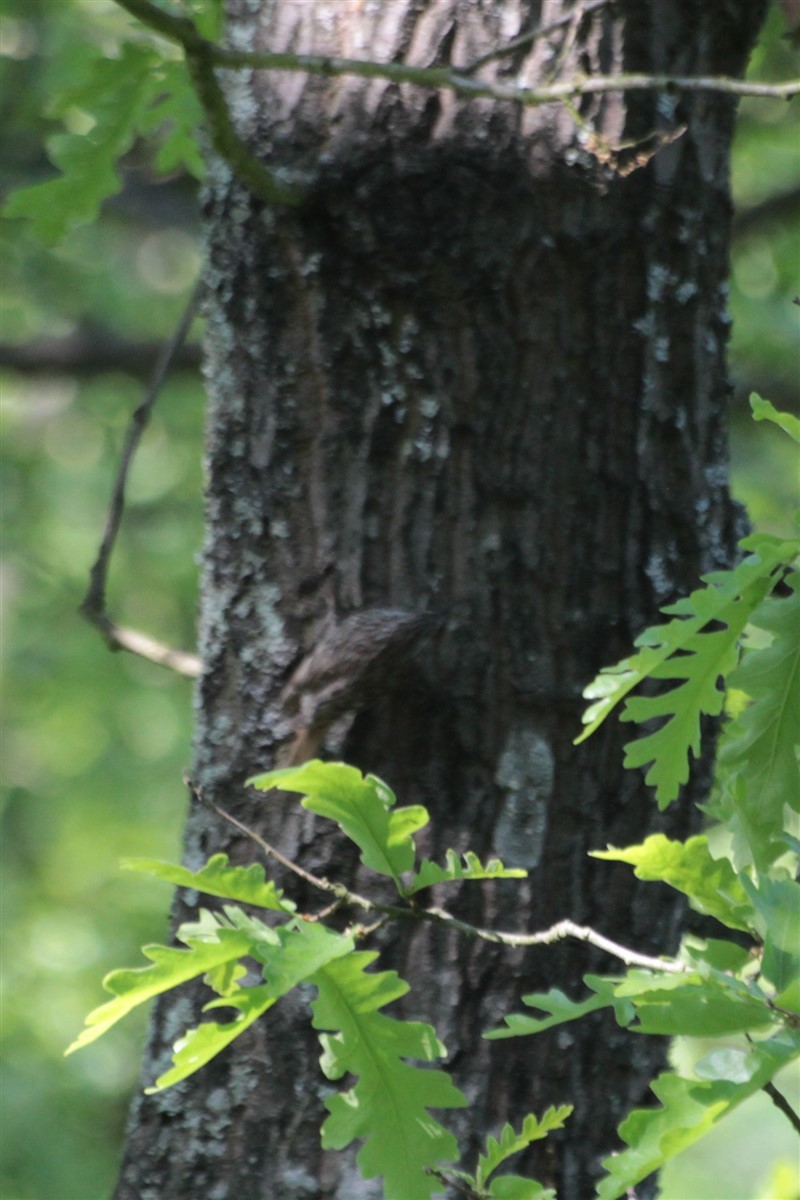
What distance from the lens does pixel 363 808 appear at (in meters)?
1.03

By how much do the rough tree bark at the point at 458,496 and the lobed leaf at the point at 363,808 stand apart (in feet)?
1.27

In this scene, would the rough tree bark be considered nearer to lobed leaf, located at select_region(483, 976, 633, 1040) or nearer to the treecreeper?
the treecreeper

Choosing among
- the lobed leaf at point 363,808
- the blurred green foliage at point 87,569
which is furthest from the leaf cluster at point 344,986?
the blurred green foliage at point 87,569

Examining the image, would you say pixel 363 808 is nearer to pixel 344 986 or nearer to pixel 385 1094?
pixel 344 986

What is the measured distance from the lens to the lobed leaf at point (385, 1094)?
1.02 meters

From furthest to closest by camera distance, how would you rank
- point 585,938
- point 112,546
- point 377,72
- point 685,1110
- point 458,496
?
1. point 112,546
2. point 458,496
3. point 377,72
4. point 585,938
5. point 685,1110

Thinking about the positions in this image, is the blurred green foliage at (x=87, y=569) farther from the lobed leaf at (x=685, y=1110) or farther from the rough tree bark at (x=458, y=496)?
the lobed leaf at (x=685, y=1110)

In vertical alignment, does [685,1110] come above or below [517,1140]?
above

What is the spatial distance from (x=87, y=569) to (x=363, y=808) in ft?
15.5

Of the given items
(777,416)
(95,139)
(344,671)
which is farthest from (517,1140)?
(95,139)

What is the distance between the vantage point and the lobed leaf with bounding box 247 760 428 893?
1.00 metres

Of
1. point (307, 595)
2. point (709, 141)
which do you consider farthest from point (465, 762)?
point (709, 141)

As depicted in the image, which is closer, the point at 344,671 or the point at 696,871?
the point at 696,871

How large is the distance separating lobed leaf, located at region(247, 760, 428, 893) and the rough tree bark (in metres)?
0.39
